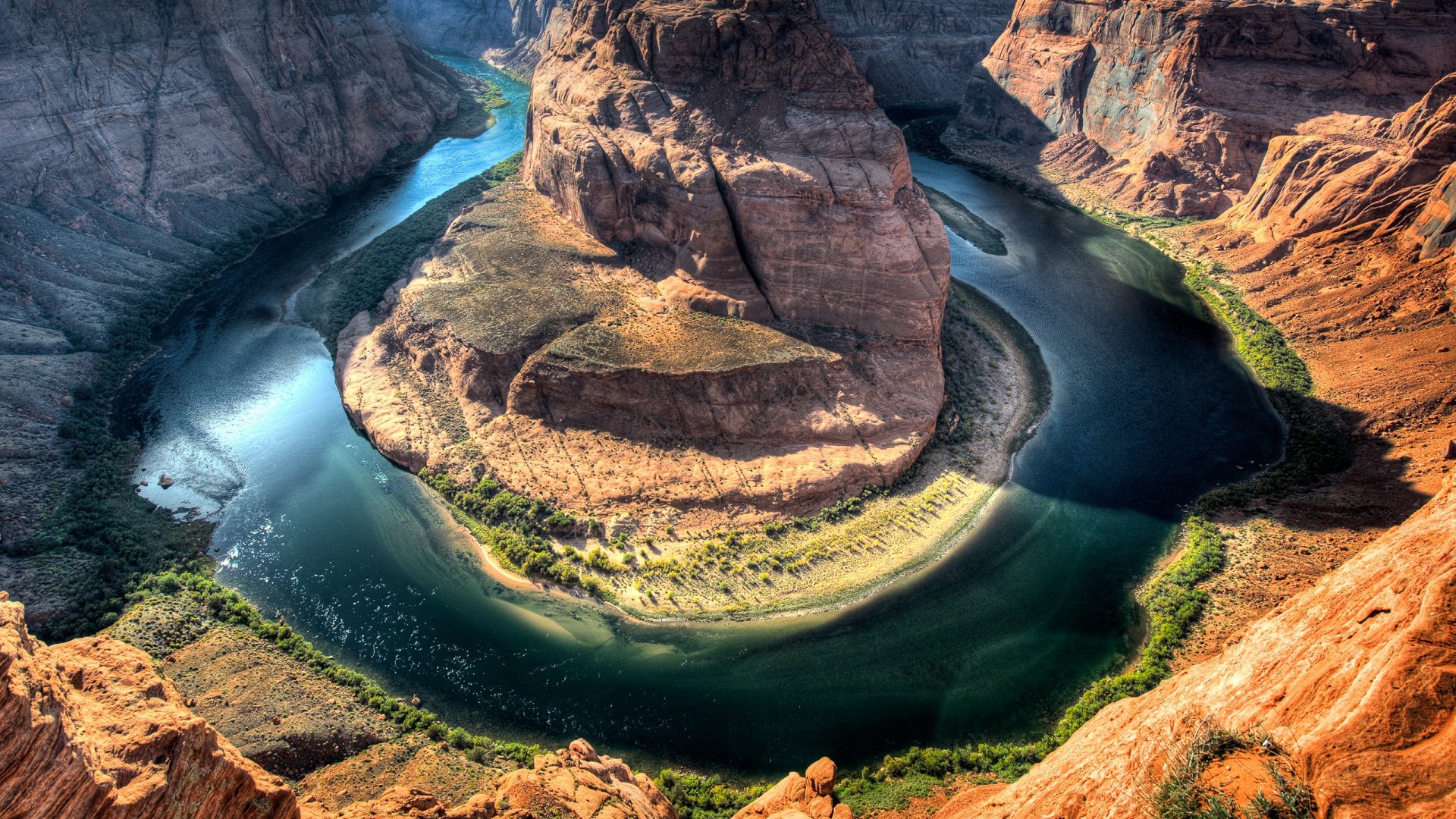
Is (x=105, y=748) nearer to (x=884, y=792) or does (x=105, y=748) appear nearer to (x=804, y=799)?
(x=804, y=799)

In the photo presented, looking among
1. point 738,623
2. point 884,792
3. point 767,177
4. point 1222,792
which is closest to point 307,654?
point 738,623

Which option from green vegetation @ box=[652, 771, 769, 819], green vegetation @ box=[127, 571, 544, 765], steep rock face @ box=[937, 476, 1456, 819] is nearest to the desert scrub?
green vegetation @ box=[652, 771, 769, 819]

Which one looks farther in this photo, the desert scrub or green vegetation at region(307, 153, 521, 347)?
green vegetation at region(307, 153, 521, 347)

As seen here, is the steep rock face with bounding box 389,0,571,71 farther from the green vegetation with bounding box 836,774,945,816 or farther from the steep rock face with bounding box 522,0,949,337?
the green vegetation with bounding box 836,774,945,816

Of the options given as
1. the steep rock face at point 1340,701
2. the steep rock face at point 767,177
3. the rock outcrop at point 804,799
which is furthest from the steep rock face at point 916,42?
the steep rock face at point 1340,701

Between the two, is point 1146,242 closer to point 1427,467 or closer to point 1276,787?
point 1427,467

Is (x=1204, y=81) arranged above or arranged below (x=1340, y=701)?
above

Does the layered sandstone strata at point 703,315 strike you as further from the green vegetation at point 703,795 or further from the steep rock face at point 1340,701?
the steep rock face at point 1340,701
